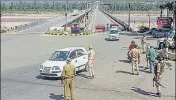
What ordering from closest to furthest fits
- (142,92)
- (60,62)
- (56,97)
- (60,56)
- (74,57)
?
(56,97)
(142,92)
(60,62)
(60,56)
(74,57)

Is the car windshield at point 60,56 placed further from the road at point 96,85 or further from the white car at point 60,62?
the road at point 96,85

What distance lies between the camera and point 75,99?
44.4 ft

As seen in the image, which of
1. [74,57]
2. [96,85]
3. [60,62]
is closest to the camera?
[96,85]

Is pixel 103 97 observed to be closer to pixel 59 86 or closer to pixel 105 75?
pixel 59 86

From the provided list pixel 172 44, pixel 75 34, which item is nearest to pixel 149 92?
pixel 172 44

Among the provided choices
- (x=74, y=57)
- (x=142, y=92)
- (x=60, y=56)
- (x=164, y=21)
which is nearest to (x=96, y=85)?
(x=142, y=92)

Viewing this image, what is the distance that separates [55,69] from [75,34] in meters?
37.4

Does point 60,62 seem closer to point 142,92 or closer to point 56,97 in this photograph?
point 56,97

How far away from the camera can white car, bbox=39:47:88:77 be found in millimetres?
17589

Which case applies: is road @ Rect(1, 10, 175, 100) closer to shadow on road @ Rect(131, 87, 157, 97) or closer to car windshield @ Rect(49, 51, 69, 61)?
shadow on road @ Rect(131, 87, 157, 97)

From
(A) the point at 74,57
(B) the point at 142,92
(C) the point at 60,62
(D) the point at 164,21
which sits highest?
(D) the point at 164,21

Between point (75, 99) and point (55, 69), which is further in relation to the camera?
point (55, 69)

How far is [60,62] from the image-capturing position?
17.9 meters

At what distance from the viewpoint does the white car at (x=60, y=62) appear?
1759 cm
